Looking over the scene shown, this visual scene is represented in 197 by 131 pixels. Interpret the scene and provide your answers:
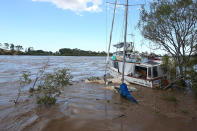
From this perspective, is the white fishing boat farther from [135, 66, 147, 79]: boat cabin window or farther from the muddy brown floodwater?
the muddy brown floodwater

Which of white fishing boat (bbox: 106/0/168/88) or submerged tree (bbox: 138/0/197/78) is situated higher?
submerged tree (bbox: 138/0/197/78)

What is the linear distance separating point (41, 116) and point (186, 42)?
1016cm

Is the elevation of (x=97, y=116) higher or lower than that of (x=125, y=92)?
lower

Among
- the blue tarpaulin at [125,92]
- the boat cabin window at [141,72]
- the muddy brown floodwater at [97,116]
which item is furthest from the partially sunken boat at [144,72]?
the blue tarpaulin at [125,92]

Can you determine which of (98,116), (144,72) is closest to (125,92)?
(98,116)

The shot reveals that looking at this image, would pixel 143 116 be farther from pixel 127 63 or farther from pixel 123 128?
pixel 127 63

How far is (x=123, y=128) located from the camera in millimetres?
5098

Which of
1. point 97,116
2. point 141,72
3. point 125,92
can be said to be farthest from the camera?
point 141,72

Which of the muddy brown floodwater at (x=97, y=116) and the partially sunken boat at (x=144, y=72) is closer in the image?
the muddy brown floodwater at (x=97, y=116)

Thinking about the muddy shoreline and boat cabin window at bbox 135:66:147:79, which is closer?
the muddy shoreline

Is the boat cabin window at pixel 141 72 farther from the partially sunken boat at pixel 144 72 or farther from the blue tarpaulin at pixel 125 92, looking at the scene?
the blue tarpaulin at pixel 125 92

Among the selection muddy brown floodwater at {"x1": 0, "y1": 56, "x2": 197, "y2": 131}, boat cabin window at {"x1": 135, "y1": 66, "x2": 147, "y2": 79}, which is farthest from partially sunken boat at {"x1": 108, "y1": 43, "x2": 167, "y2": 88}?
muddy brown floodwater at {"x1": 0, "y1": 56, "x2": 197, "y2": 131}

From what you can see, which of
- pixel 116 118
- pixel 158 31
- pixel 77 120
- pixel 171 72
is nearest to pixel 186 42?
pixel 158 31

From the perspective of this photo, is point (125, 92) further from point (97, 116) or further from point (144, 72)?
point (144, 72)
